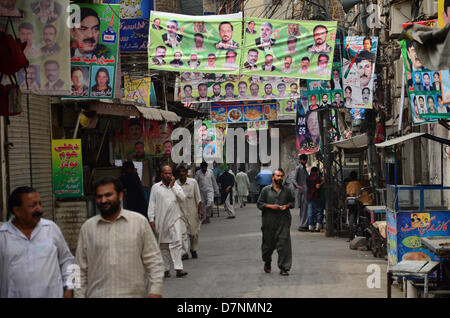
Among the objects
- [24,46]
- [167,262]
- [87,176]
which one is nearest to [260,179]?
[87,176]

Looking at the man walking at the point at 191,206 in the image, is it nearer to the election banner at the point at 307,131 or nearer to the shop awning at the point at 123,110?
the shop awning at the point at 123,110

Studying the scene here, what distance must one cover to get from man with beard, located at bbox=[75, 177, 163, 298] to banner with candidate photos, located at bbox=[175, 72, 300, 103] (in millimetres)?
16697

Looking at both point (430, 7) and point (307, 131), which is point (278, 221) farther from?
point (307, 131)

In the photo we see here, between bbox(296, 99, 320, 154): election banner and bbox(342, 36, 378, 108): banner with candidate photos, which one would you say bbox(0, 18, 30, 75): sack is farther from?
bbox(296, 99, 320, 154): election banner

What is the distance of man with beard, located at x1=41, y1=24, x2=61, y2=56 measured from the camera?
8.68 metres

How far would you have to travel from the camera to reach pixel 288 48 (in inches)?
538

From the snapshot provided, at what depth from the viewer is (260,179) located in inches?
1249

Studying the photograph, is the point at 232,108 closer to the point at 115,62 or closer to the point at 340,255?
the point at 340,255

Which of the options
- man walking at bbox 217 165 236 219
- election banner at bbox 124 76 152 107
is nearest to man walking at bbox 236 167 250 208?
man walking at bbox 217 165 236 219

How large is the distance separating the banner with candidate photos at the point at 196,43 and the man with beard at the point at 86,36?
260 centimetres

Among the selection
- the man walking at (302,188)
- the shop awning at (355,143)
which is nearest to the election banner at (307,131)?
the man walking at (302,188)

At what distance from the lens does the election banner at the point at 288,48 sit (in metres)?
13.6

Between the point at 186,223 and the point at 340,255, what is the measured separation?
305cm

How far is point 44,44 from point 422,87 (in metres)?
6.27
